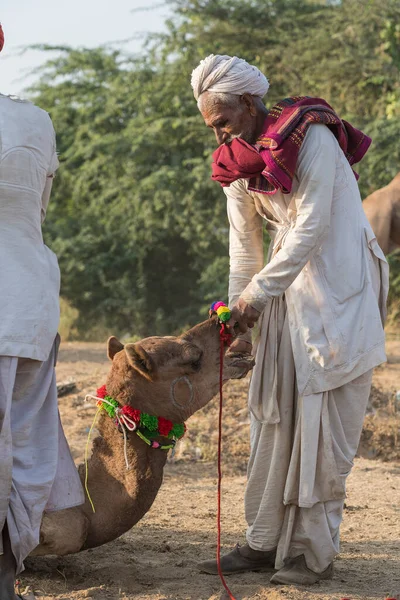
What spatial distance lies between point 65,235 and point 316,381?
41.5 feet

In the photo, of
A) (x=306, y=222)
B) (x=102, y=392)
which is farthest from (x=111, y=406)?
(x=306, y=222)

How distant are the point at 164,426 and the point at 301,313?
2.72 ft

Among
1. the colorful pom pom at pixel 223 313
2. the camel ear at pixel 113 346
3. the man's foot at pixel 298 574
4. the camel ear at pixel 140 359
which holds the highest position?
the colorful pom pom at pixel 223 313

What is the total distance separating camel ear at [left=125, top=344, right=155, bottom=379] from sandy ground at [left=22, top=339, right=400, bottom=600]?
0.99 meters

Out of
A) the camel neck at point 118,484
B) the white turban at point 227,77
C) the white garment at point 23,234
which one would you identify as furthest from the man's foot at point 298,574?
the white turban at point 227,77

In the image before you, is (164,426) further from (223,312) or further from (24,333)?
(24,333)

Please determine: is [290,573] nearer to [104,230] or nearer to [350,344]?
[350,344]

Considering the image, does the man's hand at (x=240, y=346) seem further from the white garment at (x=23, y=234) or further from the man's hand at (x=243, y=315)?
the white garment at (x=23, y=234)

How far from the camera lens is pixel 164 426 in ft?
14.1

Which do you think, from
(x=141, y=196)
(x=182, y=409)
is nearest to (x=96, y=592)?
(x=182, y=409)

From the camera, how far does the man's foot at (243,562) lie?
177 inches

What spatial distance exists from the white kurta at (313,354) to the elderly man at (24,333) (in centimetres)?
99

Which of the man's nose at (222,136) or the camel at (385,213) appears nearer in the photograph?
the man's nose at (222,136)

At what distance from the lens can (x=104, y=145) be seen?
16.2 meters
